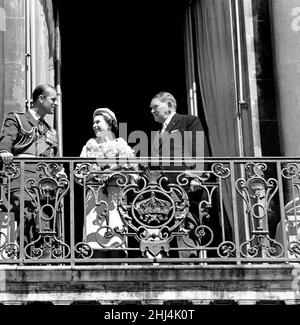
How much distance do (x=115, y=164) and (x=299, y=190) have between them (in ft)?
6.06

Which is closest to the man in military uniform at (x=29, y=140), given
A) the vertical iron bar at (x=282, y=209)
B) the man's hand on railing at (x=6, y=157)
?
the man's hand on railing at (x=6, y=157)

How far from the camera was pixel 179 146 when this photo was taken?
49.7 ft

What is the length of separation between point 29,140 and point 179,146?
5.02 feet

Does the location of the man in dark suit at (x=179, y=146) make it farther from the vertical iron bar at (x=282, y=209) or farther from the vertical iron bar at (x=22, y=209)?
the vertical iron bar at (x=22, y=209)

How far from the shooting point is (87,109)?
20.8 m

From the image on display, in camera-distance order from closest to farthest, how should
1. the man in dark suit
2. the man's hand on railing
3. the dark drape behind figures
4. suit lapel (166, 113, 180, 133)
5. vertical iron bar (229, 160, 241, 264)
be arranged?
vertical iron bar (229, 160, 241, 264), the man's hand on railing, the man in dark suit, suit lapel (166, 113, 180, 133), the dark drape behind figures

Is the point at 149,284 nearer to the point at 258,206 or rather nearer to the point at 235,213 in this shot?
the point at 235,213

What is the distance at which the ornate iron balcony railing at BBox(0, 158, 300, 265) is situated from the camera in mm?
14273

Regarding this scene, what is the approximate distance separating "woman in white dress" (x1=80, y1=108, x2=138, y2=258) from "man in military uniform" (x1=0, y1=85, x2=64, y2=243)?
1.46ft

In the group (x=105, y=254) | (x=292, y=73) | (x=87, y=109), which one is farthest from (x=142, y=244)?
(x=87, y=109)

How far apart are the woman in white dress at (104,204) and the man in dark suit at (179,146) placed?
1.27ft
